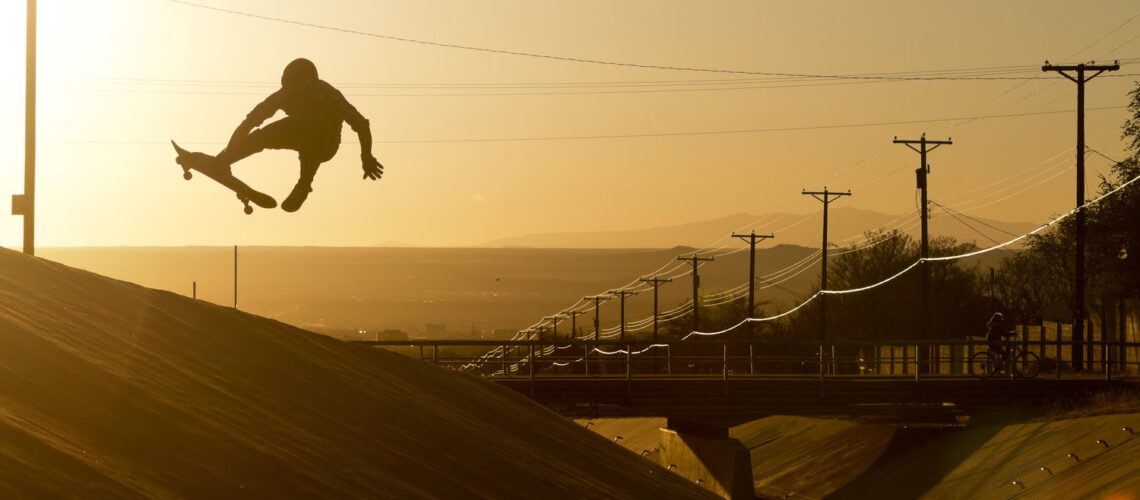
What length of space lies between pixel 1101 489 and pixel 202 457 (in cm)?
1977

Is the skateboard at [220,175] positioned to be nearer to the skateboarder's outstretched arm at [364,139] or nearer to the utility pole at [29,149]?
the skateboarder's outstretched arm at [364,139]

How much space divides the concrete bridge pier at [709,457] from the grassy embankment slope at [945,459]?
2.69 m

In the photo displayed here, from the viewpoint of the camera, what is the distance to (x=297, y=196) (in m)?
12.3

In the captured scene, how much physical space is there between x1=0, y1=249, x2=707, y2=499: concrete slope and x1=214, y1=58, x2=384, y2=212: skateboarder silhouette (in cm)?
208

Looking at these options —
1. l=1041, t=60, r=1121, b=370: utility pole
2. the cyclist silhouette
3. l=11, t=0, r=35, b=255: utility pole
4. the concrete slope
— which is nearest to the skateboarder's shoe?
the concrete slope

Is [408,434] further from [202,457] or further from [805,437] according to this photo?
[805,437]

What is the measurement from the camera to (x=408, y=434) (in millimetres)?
14359

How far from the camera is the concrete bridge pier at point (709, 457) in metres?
39.9

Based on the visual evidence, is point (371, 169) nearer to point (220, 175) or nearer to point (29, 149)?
point (220, 175)

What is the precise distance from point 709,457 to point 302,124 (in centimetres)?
3190

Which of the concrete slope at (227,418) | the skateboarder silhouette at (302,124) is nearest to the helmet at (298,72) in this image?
the skateboarder silhouette at (302,124)

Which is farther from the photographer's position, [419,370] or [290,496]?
[419,370]

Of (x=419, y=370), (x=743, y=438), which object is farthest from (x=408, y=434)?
(x=743, y=438)

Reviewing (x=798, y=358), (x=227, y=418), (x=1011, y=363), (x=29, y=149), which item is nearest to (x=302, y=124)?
(x=227, y=418)
